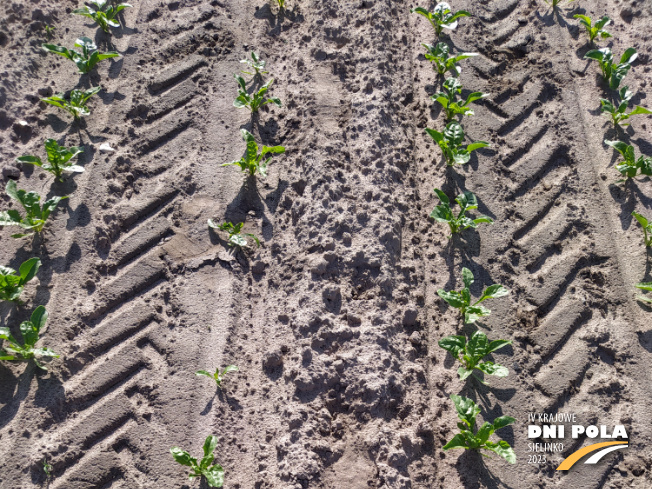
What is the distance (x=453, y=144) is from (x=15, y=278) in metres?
2.63

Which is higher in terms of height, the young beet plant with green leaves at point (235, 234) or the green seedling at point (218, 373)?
the young beet plant with green leaves at point (235, 234)

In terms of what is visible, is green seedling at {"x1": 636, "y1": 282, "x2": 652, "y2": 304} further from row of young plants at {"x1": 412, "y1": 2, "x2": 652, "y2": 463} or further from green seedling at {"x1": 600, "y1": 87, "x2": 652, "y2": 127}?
green seedling at {"x1": 600, "y1": 87, "x2": 652, "y2": 127}

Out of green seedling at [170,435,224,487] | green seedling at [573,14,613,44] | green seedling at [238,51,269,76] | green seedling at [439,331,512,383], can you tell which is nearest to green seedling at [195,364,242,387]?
green seedling at [170,435,224,487]

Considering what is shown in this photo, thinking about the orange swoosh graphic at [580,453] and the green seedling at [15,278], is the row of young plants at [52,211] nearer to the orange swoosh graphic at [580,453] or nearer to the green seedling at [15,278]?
the green seedling at [15,278]

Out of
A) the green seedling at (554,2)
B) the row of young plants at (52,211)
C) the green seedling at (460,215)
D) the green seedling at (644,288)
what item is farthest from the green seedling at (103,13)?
the green seedling at (644,288)

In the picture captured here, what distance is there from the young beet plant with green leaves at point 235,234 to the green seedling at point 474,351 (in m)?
1.20

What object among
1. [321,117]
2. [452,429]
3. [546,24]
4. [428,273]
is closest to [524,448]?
[452,429]

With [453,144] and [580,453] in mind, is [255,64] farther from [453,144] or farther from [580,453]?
[580,453]

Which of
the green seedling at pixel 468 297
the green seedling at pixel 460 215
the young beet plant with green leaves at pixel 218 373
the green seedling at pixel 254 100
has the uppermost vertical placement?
the green seedling at pixel 254 100

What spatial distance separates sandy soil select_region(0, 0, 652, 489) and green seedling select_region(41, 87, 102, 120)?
85 mm

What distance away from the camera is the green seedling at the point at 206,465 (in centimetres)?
230

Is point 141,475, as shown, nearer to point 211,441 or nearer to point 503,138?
point 211,441

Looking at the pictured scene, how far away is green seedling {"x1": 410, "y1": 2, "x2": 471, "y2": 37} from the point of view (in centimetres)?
392

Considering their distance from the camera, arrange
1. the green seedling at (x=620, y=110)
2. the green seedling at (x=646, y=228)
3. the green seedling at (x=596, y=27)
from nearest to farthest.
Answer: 1. the green seedling at (x=646, y=228)
2. the green seedling at (x=620, y=110)
3. the green seedling at (x=596, y=27)
